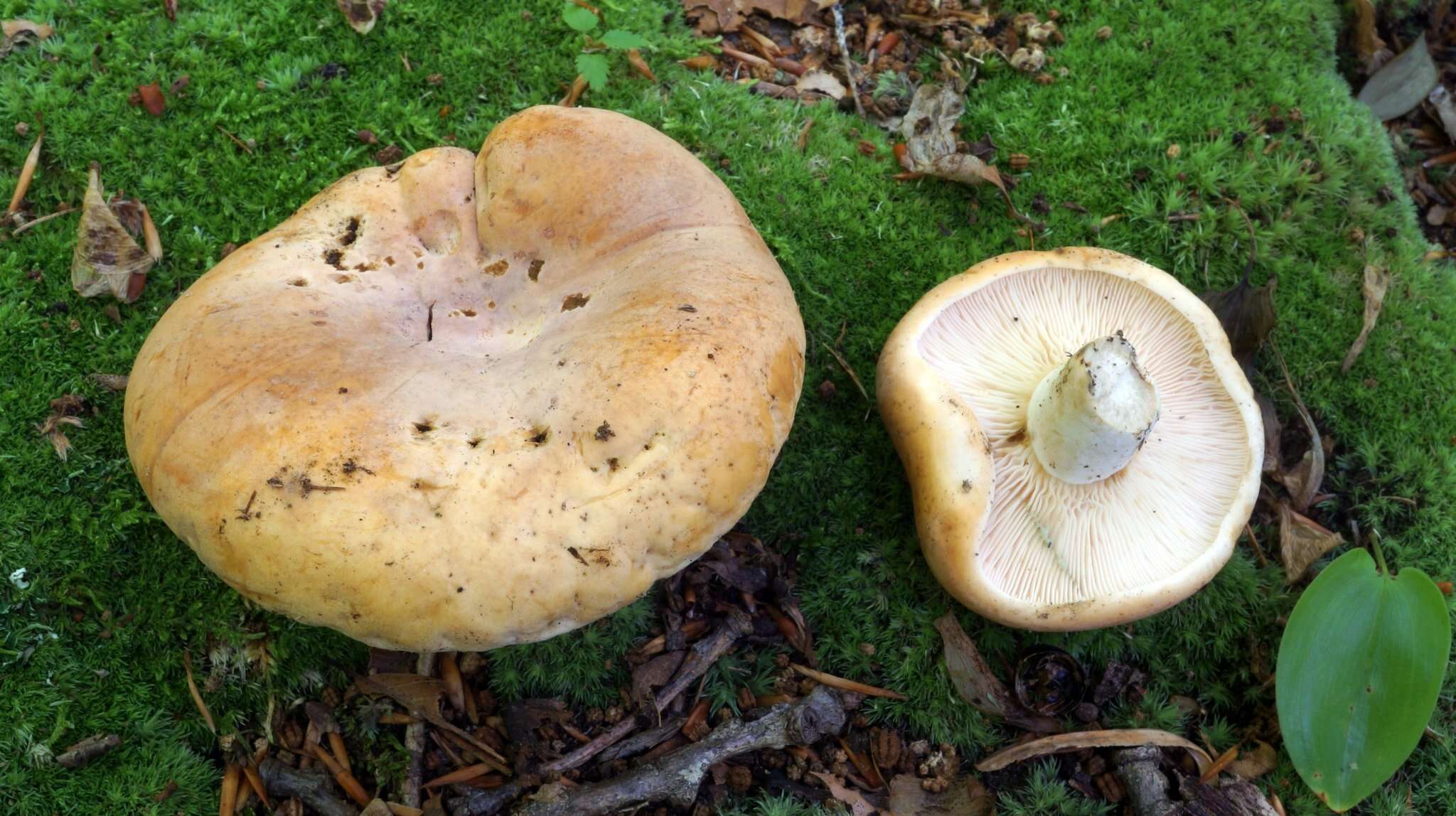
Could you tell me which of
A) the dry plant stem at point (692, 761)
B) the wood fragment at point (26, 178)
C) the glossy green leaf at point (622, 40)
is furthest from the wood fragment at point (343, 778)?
the glossy green leaf at point (622, 40)

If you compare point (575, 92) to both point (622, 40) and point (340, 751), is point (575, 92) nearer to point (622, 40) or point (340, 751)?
point (622, 40)

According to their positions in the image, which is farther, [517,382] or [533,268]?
[533,268]

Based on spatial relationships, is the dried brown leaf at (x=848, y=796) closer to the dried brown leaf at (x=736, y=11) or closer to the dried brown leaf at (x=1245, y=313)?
the dried brown leaf at (x=1245, y=313)

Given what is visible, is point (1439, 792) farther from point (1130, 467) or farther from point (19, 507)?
point (19, 507)

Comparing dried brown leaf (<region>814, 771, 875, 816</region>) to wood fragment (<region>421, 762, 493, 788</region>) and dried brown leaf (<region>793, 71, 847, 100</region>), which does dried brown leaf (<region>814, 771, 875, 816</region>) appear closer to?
wood fragment (<region>421, 762, 493, 788</region>)

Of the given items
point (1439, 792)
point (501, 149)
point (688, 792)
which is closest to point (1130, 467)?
point (1439, 792)

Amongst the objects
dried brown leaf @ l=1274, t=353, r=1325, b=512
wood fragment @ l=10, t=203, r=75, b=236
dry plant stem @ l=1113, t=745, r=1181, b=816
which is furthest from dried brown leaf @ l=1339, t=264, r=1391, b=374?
wood fragment @ l=10, t=203, r=75, b=236

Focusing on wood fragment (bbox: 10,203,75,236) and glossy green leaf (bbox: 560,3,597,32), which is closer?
wood fragment (bbox: 10,203,75,236)
